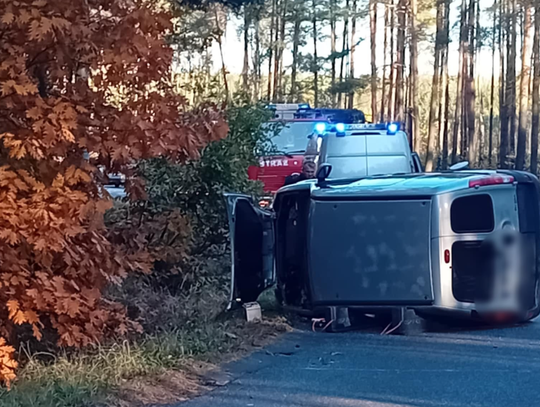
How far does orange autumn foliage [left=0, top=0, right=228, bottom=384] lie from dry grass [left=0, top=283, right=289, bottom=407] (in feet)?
0.87

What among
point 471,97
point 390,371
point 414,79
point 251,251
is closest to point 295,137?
point 251,251

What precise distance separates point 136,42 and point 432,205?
10.8ft

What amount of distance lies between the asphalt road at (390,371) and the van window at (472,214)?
42.4 inches

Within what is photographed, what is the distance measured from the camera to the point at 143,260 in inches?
265

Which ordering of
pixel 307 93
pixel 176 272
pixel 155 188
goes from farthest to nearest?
pixel 307 93, pixel 155 188, pixel 176 272

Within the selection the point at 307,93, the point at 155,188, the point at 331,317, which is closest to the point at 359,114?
the point at 155,188

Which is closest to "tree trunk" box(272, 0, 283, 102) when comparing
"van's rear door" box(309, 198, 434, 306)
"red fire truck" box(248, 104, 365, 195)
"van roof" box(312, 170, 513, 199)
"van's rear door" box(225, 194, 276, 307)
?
"red fire truck" box(248, 104, 365, 195)

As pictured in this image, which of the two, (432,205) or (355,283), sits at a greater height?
(432,205)

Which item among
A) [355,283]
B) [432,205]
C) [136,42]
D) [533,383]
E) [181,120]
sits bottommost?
[533,383]

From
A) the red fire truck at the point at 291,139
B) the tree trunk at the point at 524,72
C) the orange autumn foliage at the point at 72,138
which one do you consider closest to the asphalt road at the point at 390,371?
the orange autumn foliage at the point at 72,138

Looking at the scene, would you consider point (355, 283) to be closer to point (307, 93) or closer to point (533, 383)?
point (533, 383)

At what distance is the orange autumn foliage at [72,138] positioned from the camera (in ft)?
19.0

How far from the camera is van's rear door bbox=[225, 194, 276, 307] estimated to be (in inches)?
339

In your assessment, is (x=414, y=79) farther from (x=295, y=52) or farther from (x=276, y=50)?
(x=276, y=50)
